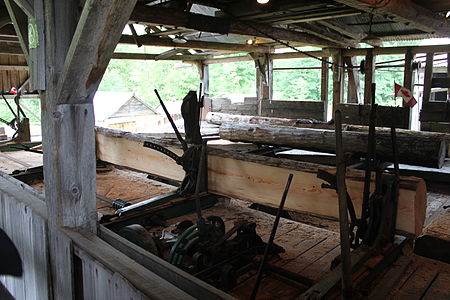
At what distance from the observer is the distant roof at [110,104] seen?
13398 millimetres

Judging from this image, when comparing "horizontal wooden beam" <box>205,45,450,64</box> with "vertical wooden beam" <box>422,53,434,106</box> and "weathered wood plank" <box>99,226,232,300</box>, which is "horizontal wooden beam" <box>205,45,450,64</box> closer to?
"vertical wooden beam" <box>422,53,434,106</box>

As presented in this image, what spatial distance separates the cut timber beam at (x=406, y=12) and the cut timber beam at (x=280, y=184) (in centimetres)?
164

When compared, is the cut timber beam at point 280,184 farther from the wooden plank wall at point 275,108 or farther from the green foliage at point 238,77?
the green foliage at point 238,77

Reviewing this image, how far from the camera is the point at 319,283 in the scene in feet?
6.31

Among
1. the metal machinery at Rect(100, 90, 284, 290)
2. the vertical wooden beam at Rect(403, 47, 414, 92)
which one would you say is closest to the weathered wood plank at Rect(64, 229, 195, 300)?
the metal machinery at Rect(100, 90, 284, 290)

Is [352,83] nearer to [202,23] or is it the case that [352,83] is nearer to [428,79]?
[428,79]

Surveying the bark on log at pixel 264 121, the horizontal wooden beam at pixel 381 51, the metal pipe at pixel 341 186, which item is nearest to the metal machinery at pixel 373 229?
the metal pipe at pixel 341 186

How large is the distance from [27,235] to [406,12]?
4.32 m

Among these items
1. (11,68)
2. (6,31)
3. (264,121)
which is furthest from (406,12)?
(11,68)

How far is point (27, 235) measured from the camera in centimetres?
246

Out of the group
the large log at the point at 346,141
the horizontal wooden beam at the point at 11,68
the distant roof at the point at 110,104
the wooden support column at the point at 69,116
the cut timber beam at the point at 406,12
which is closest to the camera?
the wooden support column at the point at 69,116

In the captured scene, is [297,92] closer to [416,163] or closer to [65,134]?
[416,163]

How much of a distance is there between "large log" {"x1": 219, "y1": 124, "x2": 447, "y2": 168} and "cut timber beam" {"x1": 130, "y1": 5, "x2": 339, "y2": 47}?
139 cm

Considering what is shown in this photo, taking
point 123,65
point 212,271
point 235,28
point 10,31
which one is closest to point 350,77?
point 235,28
